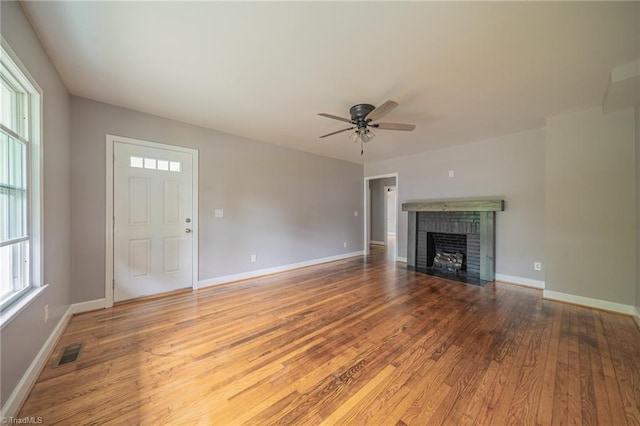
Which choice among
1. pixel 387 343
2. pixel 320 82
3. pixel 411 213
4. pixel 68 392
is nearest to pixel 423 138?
pixel 411 213

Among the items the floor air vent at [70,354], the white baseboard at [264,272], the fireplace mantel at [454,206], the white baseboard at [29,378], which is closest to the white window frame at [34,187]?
the white baseboard at [29,378]

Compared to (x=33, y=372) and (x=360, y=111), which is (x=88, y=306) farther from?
(x=360, y=111)

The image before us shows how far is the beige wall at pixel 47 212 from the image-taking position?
1.37 m

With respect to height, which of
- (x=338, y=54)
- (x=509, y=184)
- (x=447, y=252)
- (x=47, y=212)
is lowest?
(x=447, y=252)

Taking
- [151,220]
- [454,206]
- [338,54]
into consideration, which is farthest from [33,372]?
[454,206]

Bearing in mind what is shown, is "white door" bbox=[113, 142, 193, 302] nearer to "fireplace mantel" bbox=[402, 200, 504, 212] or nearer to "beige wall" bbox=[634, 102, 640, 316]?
"fireplace mantel" bbox=[402, 200, 504, 212]

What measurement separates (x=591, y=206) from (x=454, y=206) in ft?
5.43

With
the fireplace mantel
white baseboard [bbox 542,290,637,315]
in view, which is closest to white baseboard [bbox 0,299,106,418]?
white baseboard [bbox 542,290,637,315]

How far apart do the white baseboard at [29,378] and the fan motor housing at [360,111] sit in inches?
131

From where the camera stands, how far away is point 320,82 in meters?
2.32

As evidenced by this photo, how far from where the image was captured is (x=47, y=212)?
6.54ft

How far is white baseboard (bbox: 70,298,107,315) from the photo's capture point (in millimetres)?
2660

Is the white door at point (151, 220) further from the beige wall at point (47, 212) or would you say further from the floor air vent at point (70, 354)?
the floor air vent at point (70, 354)

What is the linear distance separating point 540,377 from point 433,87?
2.56 meters
